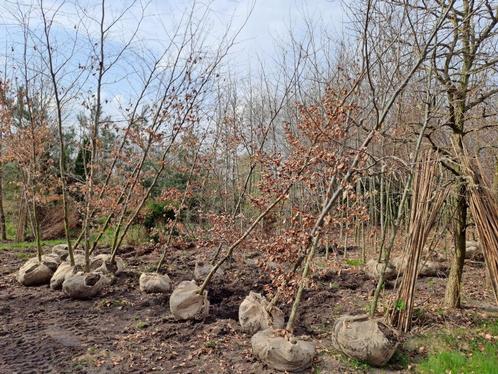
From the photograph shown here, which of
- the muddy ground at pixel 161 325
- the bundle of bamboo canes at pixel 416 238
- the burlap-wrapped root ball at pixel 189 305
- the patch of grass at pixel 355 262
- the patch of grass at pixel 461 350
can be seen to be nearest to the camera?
the patch of grass at pixel 461 350

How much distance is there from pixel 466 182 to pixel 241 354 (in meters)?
2.40

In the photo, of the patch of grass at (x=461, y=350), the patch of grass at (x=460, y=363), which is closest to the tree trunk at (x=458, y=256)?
the patch of grass at (x=461, y=350)

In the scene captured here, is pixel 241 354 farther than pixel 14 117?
No

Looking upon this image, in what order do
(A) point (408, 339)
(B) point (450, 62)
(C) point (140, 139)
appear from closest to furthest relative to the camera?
(A) point (408, 339) → (B) point (450, 62) → (C) point (140, 139)

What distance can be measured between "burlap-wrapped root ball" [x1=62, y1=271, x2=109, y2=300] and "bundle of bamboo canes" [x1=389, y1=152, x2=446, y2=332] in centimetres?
349

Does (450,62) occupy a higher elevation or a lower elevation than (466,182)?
higher

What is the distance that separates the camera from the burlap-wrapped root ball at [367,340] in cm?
321

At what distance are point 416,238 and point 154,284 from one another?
3.14 metres

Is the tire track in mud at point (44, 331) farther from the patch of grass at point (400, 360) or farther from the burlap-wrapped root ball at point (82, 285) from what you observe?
the patch of grass at point (400, 360)

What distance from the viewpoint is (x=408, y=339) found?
360cm

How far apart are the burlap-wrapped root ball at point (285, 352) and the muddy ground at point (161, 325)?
0.30ft

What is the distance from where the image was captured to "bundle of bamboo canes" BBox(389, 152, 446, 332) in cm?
365

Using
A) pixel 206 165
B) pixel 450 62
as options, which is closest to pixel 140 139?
pixel 206 165

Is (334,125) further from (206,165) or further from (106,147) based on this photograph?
(106,147)
